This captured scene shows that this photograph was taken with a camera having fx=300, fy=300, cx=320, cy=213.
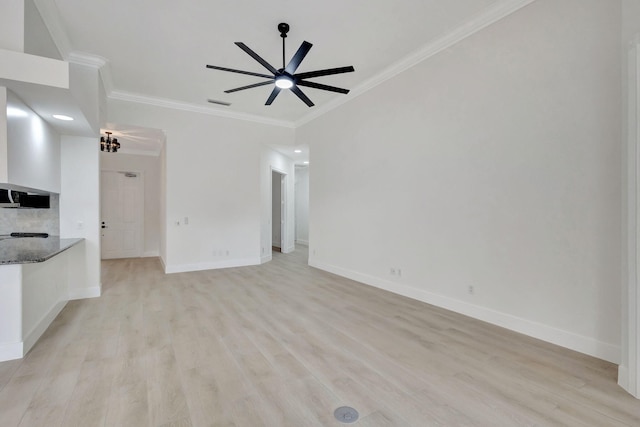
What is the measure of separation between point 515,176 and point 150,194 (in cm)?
854

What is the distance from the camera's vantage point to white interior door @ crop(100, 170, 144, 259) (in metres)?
7.85

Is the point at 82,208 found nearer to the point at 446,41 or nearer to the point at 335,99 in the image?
the point at 335,99

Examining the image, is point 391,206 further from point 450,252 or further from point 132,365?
point 132,365

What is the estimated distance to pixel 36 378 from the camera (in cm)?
227

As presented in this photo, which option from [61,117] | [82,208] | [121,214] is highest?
[61,117]

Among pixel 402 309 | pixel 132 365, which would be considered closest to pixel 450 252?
pixel 402 309

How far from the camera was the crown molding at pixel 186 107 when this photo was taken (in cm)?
543

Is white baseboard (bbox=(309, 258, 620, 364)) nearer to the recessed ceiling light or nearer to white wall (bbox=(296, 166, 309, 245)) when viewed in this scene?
the recessed ceiling light

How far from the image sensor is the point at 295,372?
234cm

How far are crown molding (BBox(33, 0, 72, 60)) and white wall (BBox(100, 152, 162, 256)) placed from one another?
180 inches

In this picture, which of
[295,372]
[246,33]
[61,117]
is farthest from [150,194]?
[295,372]

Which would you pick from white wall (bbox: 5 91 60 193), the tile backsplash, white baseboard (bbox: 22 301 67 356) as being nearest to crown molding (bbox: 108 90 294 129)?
white wall (bbox: 5 91 60 193)

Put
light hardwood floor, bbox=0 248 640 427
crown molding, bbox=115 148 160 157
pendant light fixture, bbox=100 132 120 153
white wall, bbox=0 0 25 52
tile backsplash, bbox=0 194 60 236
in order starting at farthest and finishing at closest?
crown molding, bbox=115 148 160 157 → pendant light fixture, bbox=100 132 120 153 → tile backsplash, bbox=0 194 60 236 → white wall, bbox=0 0 25 52 → light hardwood floor, bbox=0 248 640 427

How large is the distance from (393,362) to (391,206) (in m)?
2.56
